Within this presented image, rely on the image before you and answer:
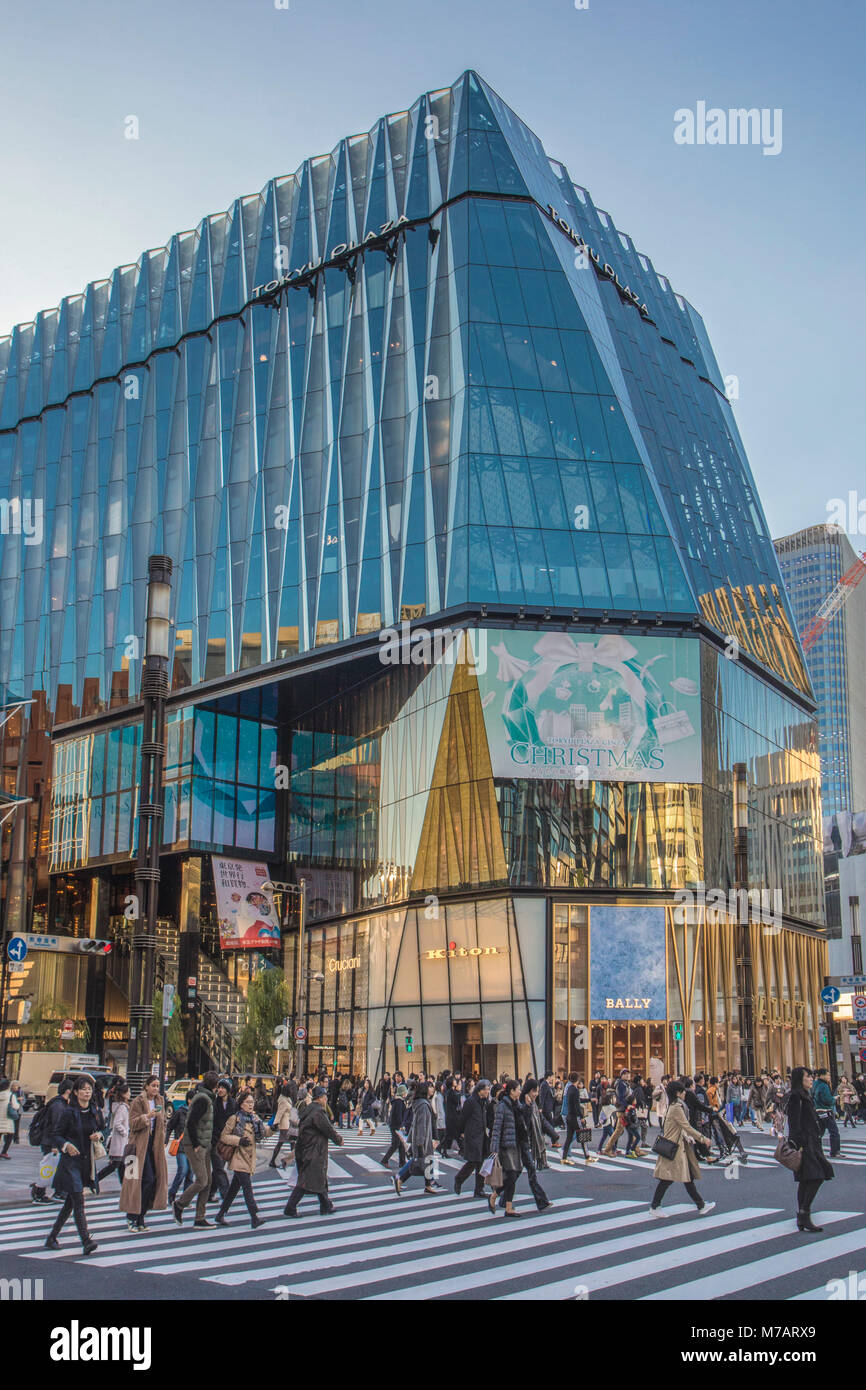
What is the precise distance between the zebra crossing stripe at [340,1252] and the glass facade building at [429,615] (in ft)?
105

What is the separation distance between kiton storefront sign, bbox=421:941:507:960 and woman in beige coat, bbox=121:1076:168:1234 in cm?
3341

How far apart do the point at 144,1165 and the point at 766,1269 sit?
24.7ft

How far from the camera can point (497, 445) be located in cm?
5159

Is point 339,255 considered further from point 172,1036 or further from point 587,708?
point 172,1036

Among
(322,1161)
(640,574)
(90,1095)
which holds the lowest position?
(322,1161)

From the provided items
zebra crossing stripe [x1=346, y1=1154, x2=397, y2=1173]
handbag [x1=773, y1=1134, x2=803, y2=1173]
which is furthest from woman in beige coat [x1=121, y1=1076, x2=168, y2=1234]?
zebra crossing stripe [x1=346, y1=1154, x2=397, y2=1173]

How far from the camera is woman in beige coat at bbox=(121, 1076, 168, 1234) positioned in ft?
51.5

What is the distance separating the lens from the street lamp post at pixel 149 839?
720 inches

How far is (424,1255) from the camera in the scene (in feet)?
44.4

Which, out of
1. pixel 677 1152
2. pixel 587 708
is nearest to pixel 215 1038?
pixel 587 708

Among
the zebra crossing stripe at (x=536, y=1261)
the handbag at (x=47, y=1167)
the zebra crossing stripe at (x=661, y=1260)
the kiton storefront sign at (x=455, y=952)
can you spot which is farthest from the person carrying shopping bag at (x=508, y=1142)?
the kiton storefront sign at (x=455, y=952)
